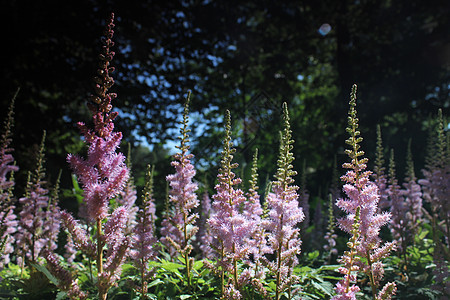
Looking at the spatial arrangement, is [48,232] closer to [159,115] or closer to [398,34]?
[159,115]

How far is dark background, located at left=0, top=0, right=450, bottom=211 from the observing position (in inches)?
353

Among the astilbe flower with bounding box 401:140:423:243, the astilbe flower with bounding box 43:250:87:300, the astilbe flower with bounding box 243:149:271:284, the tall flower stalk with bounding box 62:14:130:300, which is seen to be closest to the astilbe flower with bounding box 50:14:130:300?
the tall flower stalk with bounding box 62:14:130:300

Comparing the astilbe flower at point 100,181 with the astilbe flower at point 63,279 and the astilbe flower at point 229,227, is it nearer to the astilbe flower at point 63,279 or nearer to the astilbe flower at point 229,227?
the astilbe flower at point 63,279

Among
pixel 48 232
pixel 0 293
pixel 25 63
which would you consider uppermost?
pixel 25 63

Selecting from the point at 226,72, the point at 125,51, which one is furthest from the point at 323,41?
the point at 125,51

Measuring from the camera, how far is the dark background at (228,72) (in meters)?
8.97

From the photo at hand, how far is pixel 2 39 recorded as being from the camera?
28.5ft

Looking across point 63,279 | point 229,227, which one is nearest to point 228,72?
point 229,227

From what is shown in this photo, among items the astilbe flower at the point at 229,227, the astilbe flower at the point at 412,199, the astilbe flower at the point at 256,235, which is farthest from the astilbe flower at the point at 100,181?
the astilbe flower at the point at 412,199

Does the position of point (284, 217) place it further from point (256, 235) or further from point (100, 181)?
point (100, 181)

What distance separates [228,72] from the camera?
36.6ft

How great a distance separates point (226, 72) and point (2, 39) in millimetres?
6690

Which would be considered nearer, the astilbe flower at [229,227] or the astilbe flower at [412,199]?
the astilbe flower at [229,227]

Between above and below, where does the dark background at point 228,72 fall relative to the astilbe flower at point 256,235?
above
